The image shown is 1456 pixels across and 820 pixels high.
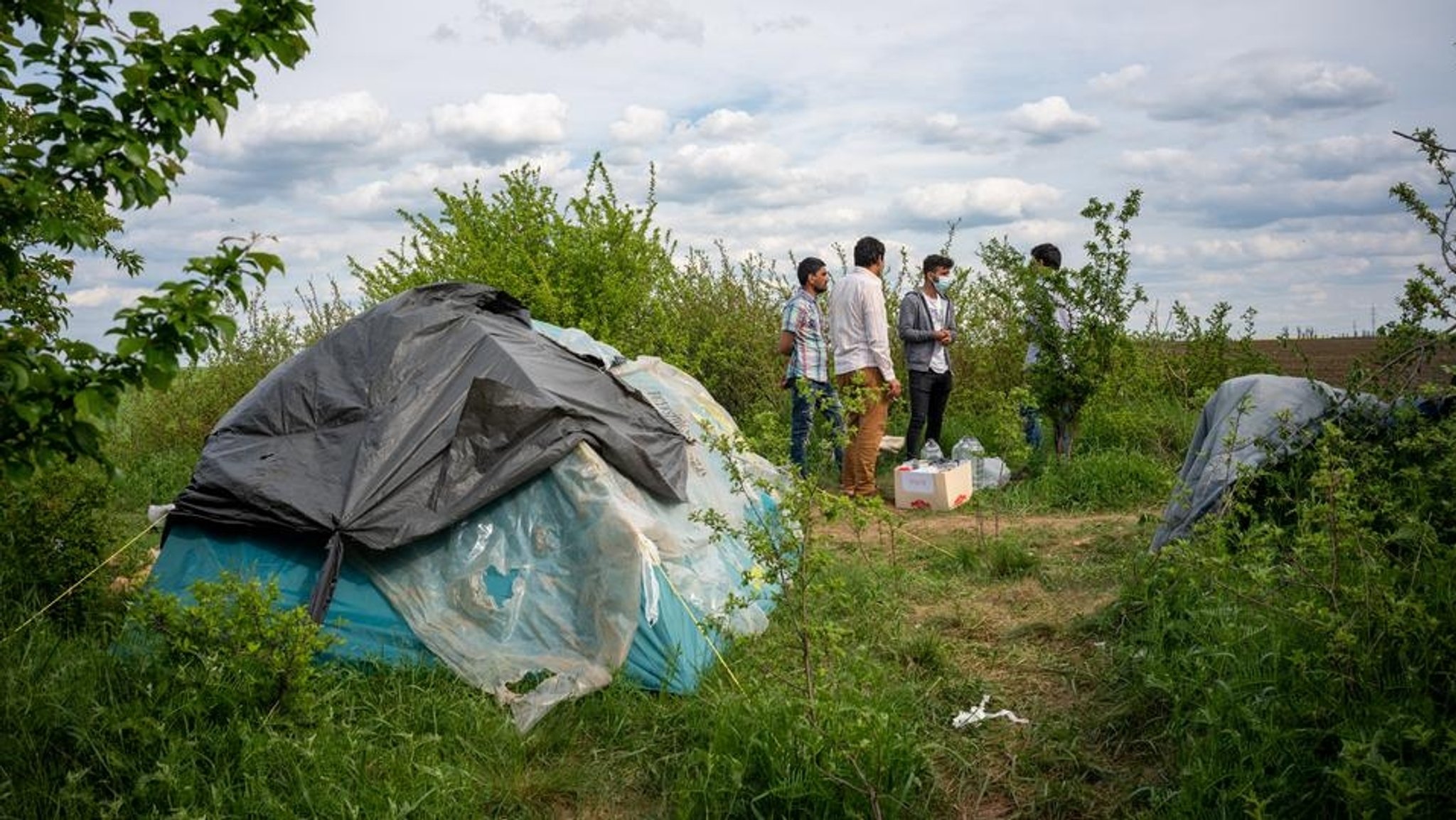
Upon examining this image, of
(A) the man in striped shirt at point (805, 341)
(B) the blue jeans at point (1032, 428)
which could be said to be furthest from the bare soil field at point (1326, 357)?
(A) the man in striped shirt at point (805, 341)

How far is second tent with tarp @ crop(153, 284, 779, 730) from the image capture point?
181 inches

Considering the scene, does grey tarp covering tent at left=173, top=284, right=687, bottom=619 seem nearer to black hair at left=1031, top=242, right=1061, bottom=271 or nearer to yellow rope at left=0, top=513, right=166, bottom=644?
yellow rope at left=0, top=513, right=166, bottom=644

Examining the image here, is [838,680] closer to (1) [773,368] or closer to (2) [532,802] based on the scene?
(2) [532,802]

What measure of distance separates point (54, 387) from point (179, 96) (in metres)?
0.89

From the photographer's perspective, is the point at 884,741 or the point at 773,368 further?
the point at 773,368

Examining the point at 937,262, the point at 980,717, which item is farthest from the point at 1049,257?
the point at 980,717

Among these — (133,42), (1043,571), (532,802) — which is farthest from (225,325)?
(1043,571)

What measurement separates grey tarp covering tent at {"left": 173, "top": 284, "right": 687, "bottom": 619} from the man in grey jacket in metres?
3.89

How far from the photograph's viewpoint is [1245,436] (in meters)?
5.36

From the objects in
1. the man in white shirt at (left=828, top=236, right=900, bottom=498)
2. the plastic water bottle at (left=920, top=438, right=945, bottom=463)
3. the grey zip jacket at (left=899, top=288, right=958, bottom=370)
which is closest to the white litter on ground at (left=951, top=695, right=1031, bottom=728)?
the man in white shirt at (left=828, top=236, right=900, bottom=498)

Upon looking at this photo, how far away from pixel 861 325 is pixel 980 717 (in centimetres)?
445

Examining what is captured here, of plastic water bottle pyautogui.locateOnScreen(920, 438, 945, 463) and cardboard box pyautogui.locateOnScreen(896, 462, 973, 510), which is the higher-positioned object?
plastic water bottle pyautogui.locateOnScreen(920, 438, 945, 463)

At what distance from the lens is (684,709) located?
13.7 ft

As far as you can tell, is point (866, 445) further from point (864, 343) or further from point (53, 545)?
point (53, 545)
